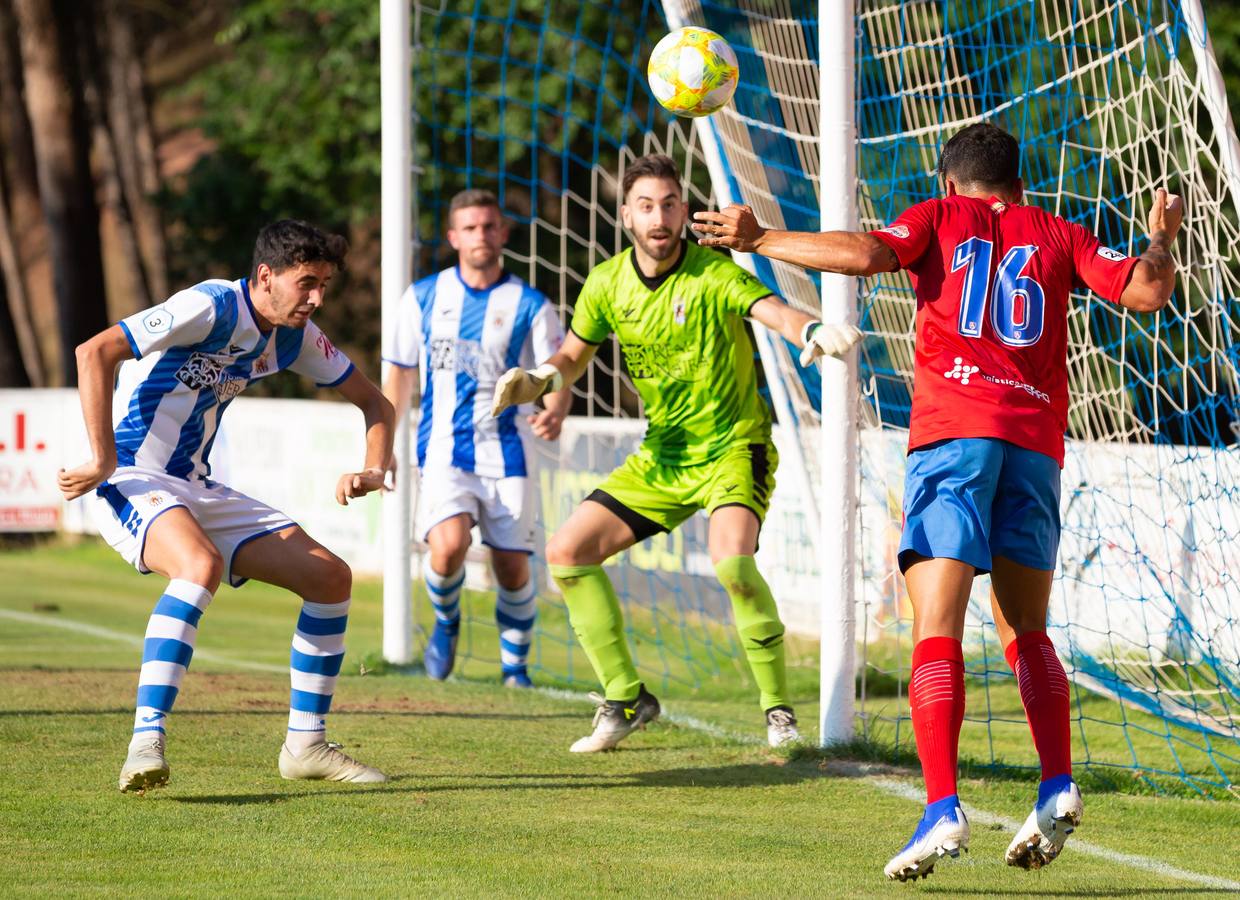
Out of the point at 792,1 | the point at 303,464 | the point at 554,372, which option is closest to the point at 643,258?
the point at 554,372

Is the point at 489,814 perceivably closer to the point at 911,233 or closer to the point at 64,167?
the point at 911,233

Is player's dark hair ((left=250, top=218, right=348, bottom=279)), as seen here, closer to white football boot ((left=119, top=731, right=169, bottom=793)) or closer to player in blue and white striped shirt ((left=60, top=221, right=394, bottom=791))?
player in blue and white striped shirt ((left=60, top=221, right=394, bottom=791))

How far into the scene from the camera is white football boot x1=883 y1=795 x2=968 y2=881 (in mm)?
3930

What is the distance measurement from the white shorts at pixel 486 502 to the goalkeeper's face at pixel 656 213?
2106 mm

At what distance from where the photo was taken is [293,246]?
5121 millimetres

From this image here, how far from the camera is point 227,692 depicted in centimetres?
717

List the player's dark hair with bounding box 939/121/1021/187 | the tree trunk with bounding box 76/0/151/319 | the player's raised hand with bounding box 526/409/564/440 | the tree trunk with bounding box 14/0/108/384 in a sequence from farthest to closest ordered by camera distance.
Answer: the tree trunk with bounding box 76/0/151/319
the tree trunk with bounding box 14/0/108/384
the player's raised hand with bounding box 526/409/564/440
the player's dark hair with bounding box 939/121/1021/187

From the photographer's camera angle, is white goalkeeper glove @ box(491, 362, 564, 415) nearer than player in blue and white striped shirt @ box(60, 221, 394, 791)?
No

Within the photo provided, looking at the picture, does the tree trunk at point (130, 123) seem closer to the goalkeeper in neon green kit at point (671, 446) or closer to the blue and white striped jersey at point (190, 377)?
the goalkeeper in neon green kit at point (671, 446)

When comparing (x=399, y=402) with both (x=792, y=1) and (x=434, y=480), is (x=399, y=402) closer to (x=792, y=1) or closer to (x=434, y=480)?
(x=434, y=480)

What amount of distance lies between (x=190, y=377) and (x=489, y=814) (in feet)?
5.65

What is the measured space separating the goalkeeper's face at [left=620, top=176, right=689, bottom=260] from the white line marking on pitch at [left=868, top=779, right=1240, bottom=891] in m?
2.15

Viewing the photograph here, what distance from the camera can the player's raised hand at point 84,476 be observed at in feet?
15.6

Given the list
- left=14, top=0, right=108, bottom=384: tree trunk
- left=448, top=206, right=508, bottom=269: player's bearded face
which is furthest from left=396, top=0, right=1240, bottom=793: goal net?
left=14, top=0, right=108, bottom=384: tree trunk
